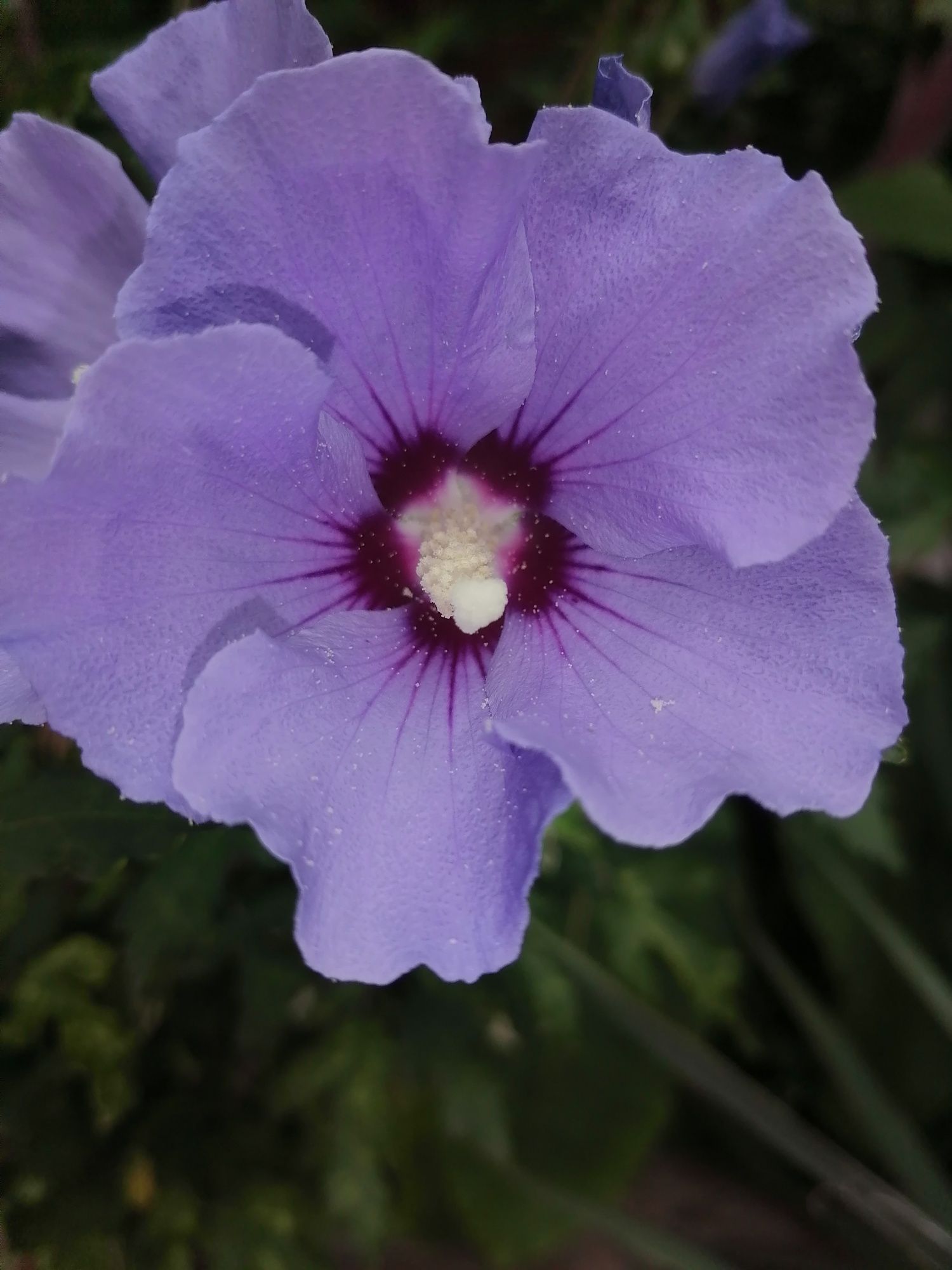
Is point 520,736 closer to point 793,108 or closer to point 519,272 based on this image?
point 519,272

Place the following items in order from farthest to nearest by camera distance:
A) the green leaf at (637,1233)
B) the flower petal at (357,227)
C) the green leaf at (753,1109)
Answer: the green leaf at (637,1233) < the green leaf at (753,1109) < the flower petal at (357,227)

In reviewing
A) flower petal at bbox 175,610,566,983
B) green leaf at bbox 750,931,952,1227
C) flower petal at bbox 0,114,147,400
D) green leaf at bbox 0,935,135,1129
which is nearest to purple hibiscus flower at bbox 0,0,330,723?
flower petal at bbox 0,114,147,400

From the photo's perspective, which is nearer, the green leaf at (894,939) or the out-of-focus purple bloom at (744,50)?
the out-of-focus purple bloom at (744,50)

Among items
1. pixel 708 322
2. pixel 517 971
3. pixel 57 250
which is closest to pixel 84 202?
pixel 57 250

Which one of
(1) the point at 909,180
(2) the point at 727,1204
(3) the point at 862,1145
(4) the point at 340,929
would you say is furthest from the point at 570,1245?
(1) the point at 909,180

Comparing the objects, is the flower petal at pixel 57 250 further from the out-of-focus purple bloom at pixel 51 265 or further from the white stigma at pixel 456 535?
the white stigma at pixel 456 535

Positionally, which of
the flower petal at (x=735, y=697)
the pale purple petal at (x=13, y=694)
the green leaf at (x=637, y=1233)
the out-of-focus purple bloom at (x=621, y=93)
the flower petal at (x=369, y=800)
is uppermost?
the out-of-focus purple bloom at (x=621, y=93)

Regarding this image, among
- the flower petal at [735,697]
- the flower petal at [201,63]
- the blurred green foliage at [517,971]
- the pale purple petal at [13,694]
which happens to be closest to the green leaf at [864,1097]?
the blurred green foliage at [517,971]
